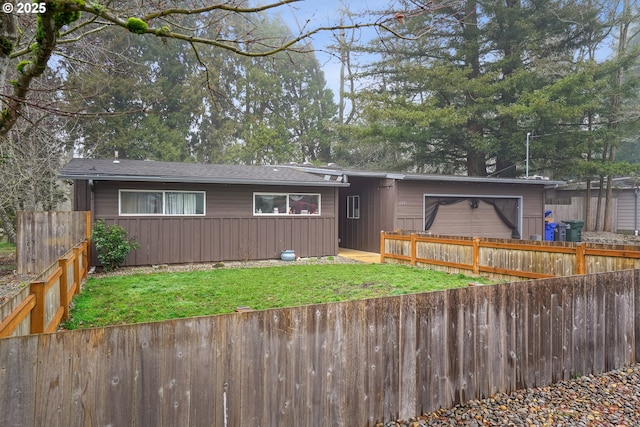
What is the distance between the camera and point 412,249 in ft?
34.1

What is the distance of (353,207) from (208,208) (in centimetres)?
586

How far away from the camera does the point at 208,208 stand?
1127 centimetres

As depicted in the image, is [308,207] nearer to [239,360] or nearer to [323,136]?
[239,360]

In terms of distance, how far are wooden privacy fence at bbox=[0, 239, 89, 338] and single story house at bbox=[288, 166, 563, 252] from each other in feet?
28.7

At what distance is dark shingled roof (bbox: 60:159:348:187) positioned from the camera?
980cm

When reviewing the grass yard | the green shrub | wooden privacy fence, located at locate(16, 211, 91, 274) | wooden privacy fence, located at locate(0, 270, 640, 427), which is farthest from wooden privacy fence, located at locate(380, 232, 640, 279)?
wooden privacy fence, located at locate(16, 211, 91, 274)

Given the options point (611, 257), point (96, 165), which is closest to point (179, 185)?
point (96, 165)

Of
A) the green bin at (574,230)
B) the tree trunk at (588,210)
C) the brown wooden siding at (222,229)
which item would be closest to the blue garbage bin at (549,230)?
the green bin at (574,230)

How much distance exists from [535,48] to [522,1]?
11.7ft

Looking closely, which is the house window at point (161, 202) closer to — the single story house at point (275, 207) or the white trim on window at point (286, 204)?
the single story house at point (275, 207)

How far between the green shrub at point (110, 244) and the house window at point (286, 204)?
3588mm

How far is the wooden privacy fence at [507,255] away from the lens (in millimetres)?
6488

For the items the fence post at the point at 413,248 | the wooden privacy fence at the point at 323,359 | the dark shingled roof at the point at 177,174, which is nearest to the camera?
the wooden privacy fence at the point at 323,359

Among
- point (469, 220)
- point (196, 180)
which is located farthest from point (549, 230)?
point (196, 180)
